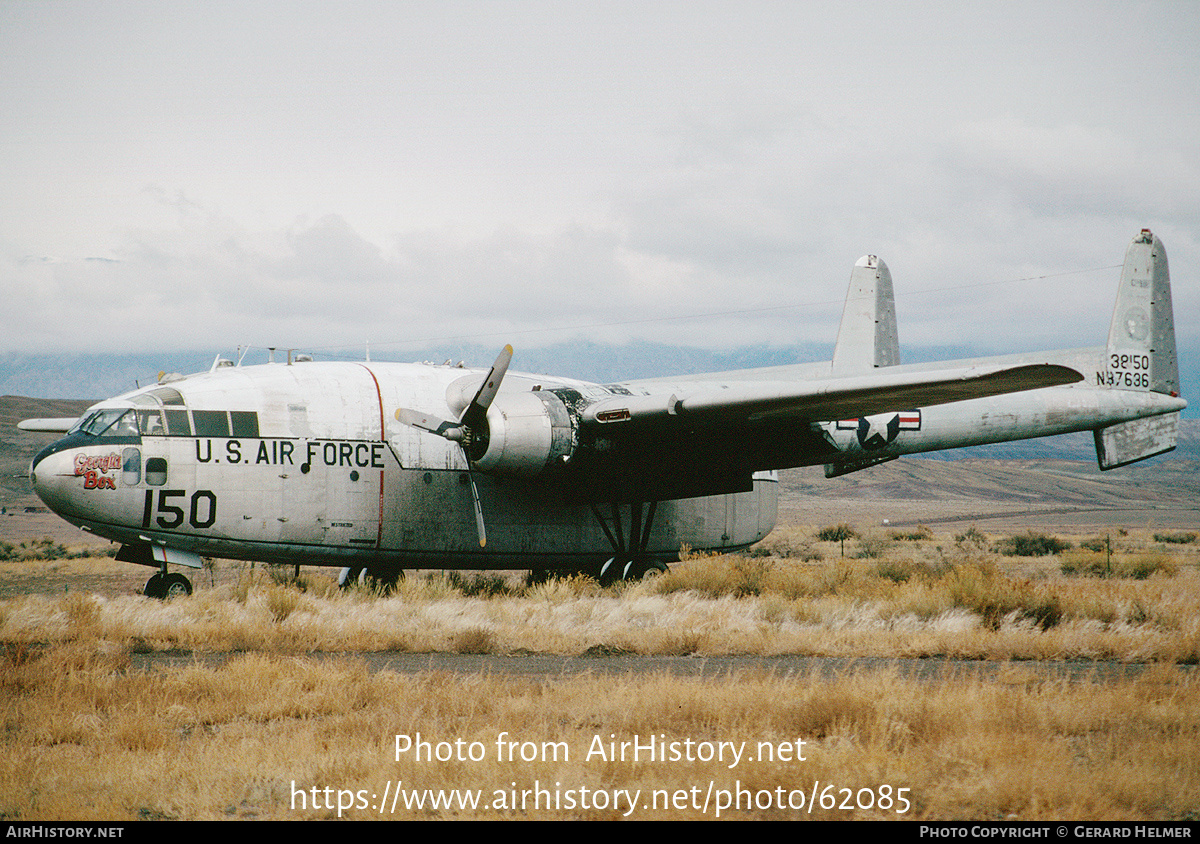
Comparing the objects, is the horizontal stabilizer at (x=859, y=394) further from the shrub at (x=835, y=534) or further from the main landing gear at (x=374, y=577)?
the shrub at (x=835, y=534)

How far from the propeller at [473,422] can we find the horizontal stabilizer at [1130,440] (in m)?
15.4

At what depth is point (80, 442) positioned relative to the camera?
15125 mm

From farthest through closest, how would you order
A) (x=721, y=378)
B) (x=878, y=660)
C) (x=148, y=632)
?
(x=721, y=378), (x=148, y=632), (x=878, y=660)

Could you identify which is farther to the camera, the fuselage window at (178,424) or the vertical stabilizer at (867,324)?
the vertical stabilizer at (867,324)

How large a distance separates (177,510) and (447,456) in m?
4.69

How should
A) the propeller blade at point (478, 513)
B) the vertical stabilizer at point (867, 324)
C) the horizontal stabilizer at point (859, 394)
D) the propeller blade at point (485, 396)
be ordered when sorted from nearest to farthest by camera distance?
the horizontal stabilizer at point (859, 394), the propeller blade at point (485, 396), the propeller blade at point (478, 513), the vertical stabilizer at point (867, 324)

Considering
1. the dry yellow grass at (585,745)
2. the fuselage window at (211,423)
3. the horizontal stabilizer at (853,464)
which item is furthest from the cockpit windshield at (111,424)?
the horizontal stabilizer at (853,464)

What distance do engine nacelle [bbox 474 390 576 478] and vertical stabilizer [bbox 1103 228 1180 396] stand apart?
1477cm

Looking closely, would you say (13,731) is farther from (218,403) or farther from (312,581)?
(312,581)

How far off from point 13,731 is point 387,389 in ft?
33.0

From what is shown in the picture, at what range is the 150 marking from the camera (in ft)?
49.8

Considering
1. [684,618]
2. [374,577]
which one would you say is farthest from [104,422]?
[684,618]

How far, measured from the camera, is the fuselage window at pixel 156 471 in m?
15.2

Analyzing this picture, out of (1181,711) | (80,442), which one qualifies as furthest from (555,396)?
(1181,711)
